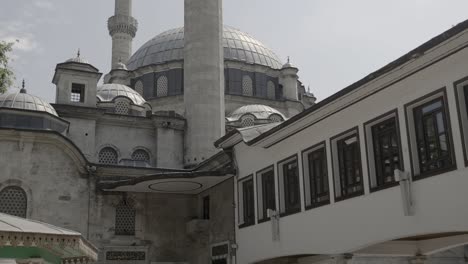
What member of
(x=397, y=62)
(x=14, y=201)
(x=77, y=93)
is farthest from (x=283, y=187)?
(x=77, y=93)

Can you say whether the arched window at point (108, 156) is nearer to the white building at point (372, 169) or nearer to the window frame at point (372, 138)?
the white building at point (372, 169)

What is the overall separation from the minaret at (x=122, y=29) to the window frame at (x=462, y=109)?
32.0 metres

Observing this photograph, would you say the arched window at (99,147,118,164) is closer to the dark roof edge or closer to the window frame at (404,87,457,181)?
the dark roof edge

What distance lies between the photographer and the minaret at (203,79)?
25203 millimetres

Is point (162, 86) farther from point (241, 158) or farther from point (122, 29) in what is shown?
point (241, 158)

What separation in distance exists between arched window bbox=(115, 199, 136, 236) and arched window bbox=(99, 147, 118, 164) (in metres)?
6.05

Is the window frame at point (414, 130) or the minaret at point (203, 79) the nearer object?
the window frame at point (414, 130)

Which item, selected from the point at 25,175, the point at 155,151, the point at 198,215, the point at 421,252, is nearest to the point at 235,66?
the point at 155,151

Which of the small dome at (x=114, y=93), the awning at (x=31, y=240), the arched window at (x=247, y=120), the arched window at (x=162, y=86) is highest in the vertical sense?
the arched window at (x=162, y=86)

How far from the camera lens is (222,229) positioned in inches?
680

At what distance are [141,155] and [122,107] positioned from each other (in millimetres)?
2909

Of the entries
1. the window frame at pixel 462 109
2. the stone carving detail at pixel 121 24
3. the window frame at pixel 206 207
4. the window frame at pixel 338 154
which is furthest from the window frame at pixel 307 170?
the stone carving detail at pixel 121 24

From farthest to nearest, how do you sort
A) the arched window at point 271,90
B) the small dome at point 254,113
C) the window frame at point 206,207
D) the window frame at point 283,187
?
1. the arched window at point 271,90
2. the small dome at point 254,113
3. the window frame at point 206,207
4. the window frame at point 283,187

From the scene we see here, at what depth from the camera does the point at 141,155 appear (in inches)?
996
